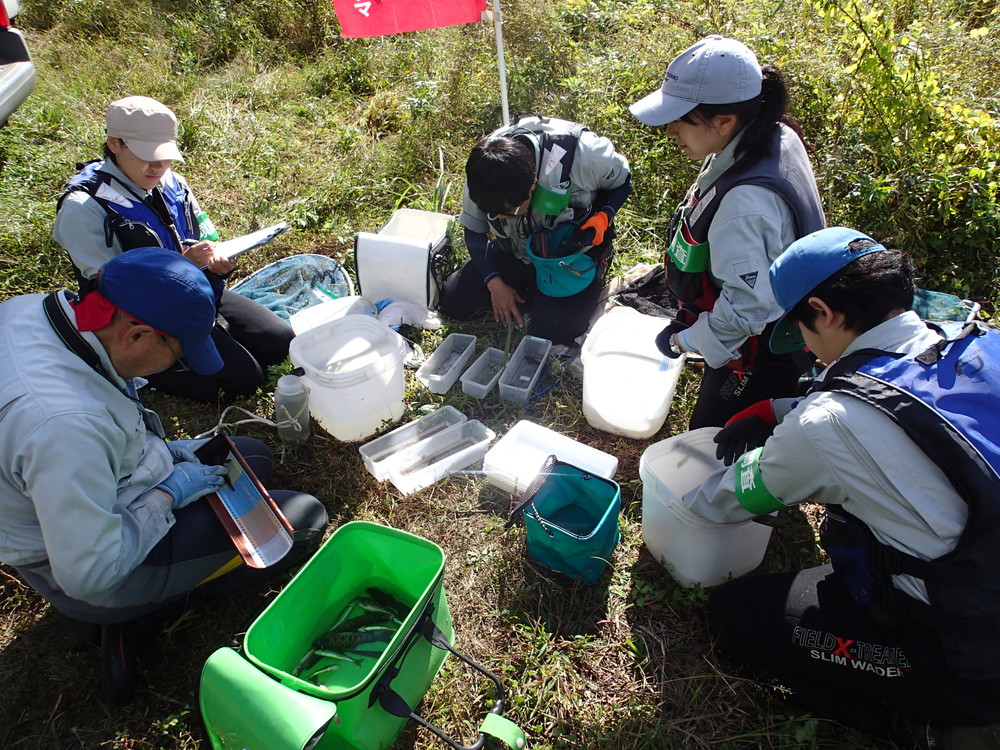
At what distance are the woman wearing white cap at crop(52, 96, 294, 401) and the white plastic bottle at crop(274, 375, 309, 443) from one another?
441mm

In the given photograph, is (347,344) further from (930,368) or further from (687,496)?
(930,368)

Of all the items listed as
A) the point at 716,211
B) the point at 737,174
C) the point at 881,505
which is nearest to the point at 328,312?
the point at 716,211

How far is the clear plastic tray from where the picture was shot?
3.46 m

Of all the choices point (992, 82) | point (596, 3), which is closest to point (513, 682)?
point (992, 82)

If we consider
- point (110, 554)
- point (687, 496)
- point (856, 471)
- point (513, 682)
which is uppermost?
point (856, 471)

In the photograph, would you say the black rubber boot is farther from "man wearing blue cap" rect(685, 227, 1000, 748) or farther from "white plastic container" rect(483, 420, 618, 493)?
"man wearing blue cap" rect(685, 227, 1000, 748)

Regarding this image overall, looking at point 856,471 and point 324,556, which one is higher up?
point 856,471

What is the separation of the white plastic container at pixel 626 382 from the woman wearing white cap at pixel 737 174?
52 centimetres

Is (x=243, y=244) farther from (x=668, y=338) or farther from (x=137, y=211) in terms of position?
(x=668, y=338)

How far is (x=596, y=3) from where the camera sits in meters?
6.46

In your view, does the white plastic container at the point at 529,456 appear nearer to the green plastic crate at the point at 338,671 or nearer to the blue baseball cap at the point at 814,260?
the green plastic crate at the point at 338,671

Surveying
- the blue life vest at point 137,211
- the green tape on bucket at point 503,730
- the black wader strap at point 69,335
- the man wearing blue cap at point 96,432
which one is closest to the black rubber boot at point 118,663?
the man wearing blue cap at point 96,432

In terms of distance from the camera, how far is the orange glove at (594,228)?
343cm

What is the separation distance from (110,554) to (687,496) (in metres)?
1.94
